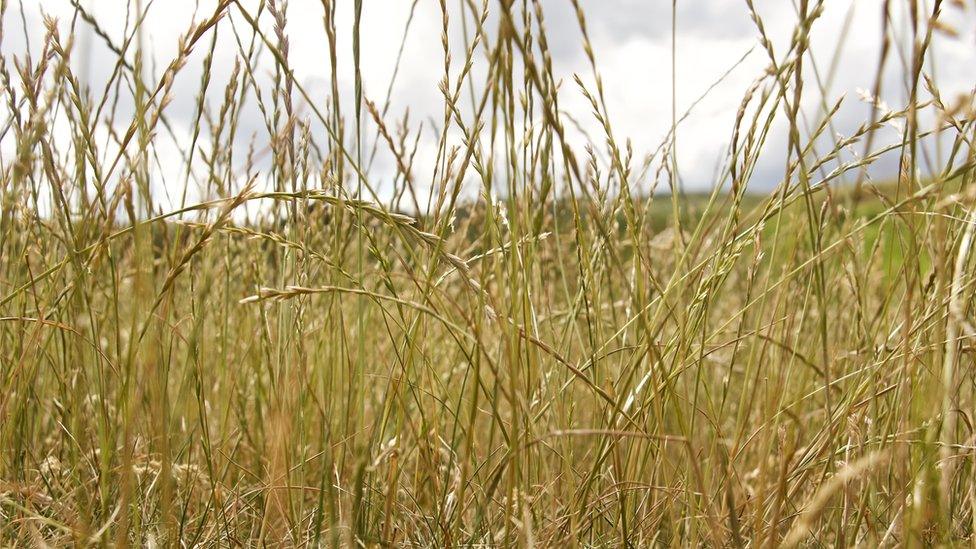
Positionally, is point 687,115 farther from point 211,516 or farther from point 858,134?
point 211,516

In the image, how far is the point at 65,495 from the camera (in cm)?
131

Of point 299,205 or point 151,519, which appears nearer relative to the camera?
point 151,519

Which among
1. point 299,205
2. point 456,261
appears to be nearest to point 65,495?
point 299,205

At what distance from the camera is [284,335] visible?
1.59 m

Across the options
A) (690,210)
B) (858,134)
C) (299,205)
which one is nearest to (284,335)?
(299,205)

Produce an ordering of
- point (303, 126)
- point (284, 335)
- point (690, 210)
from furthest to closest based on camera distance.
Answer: point (690, 210)
point (284, 335)
point (303, 126)

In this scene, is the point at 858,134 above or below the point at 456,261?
above

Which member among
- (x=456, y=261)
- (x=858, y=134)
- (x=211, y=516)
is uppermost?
(x=858, y=134)

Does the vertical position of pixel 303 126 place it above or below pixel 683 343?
above

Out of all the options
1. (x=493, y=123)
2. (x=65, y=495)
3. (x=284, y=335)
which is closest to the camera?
(x=493, y=123)

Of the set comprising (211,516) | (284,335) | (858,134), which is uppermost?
(858,134)

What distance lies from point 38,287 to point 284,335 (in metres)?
1.12

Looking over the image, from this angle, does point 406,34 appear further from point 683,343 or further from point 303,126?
point 683,343

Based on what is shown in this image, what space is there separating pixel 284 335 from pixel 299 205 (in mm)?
301
